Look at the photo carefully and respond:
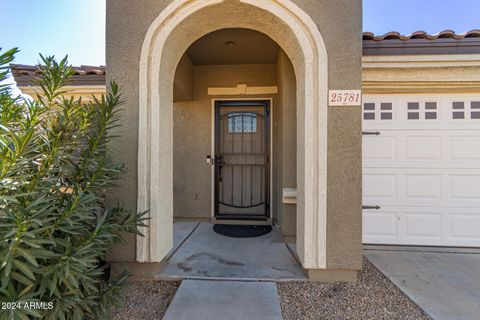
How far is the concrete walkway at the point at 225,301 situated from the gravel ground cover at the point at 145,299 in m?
0.16

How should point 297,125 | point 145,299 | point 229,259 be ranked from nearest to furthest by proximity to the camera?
point 145,299 → point 297,125 → point 229,259

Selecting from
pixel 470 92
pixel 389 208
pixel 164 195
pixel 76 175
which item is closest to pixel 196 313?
pixel 164 195

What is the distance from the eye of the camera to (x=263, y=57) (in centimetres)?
472

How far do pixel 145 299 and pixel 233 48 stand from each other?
13.0ft

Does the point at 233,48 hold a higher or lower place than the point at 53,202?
higher

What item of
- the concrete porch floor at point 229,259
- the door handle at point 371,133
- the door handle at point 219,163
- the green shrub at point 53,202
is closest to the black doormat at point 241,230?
the concrete porch floor at point 229,259

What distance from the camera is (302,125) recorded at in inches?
113

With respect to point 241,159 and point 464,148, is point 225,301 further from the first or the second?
point 464,148

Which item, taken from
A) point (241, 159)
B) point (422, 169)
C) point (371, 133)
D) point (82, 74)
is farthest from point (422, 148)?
point (82, 74)

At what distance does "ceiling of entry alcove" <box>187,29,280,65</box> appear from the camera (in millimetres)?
3949

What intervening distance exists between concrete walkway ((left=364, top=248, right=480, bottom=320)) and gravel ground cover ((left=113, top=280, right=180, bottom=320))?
250cm

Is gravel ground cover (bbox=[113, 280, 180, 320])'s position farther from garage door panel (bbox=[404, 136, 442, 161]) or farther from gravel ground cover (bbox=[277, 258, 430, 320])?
garage door panel (bbox=[404, 136, 442, 161])

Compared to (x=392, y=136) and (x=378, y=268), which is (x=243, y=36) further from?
(x=378, y=268)

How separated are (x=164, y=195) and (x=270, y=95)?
3.10 meters
